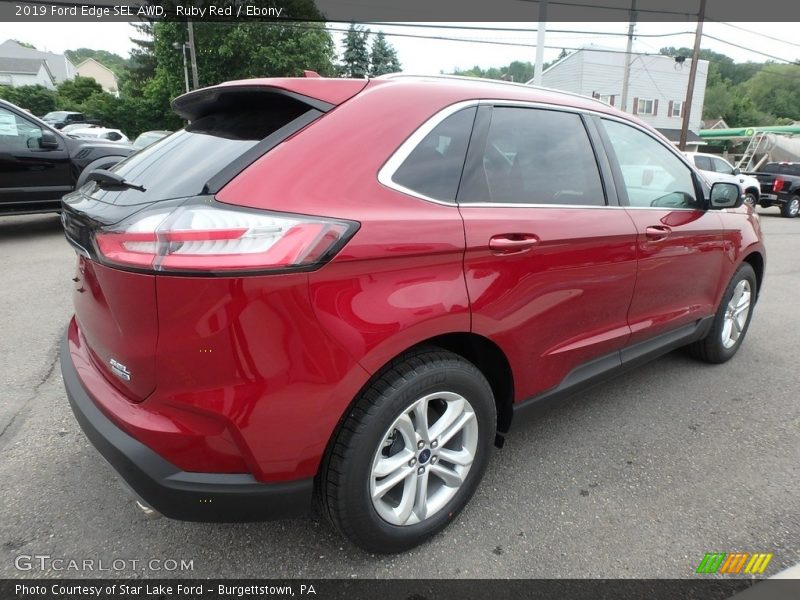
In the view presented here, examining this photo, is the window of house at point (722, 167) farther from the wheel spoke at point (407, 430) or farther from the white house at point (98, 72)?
the white house at point (98, 72)

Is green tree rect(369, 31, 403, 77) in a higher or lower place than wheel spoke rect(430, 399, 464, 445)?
higher

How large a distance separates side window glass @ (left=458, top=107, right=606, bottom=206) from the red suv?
1 cm

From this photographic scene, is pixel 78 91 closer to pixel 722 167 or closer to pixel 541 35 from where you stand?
pixel 541 35

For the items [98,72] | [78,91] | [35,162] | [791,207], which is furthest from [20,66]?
[791,207]

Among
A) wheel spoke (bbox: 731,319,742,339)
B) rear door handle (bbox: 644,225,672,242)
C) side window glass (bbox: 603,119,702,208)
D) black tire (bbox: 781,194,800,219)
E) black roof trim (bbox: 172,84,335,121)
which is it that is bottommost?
black tire (bbox: 781,194,800,219)

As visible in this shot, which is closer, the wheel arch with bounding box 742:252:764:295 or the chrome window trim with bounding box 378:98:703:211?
the chrome window trim with bounding box 378:98:703:211

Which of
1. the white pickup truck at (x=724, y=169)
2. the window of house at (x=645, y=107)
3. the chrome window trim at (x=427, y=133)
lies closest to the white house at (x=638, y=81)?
the window of house at (x=645, y=107)

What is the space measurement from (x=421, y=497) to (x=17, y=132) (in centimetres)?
763

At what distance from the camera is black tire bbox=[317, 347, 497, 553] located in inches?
68.8

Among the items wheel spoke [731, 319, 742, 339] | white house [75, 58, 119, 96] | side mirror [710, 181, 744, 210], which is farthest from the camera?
white house [75, 58, 119, 96]

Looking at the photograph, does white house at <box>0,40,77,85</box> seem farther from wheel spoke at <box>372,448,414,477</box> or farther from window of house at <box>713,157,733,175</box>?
wheel spoke at <box>372,448,414,477</box>

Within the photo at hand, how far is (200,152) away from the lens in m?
1.90

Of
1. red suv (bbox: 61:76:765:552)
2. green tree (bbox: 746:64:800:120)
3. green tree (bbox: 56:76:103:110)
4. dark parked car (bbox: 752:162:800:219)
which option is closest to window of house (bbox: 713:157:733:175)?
dark parked car (bbox: 752:162:800:219)

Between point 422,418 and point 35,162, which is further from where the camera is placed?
point 35,162
